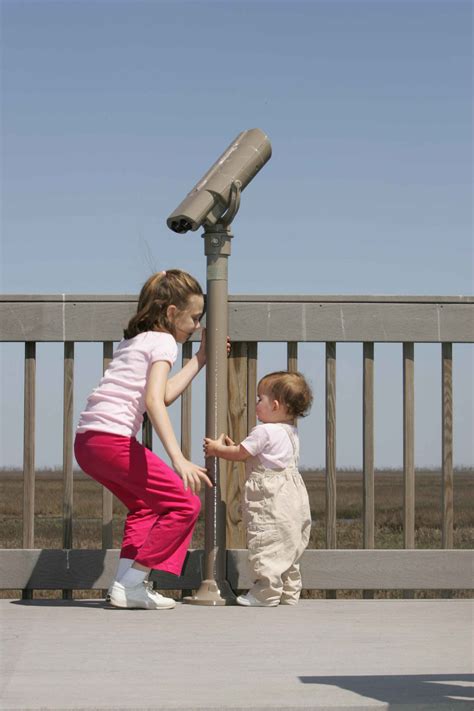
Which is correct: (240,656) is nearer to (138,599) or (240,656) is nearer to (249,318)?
(138,599)

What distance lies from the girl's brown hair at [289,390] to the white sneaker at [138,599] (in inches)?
31.1

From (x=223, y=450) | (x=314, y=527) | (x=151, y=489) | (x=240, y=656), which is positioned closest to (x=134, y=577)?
(x=151, y=489)

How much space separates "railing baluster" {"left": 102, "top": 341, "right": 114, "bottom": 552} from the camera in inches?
164

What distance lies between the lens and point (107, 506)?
4199 millimetres

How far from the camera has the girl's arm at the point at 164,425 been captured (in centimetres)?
362

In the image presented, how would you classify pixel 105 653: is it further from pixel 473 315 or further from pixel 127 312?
pixel 473 315

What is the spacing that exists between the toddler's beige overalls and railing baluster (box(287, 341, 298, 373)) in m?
0.29

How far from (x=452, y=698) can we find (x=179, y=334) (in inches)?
75.9

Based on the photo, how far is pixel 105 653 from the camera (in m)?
2.93

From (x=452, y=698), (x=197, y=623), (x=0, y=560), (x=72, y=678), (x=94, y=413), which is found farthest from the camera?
(x=0, y=560)

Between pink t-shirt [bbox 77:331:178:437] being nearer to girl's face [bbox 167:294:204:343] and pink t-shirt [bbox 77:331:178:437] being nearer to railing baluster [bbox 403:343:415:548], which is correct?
girl's face [bbox 167:294:204:343]

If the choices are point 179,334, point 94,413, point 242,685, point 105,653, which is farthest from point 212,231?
point 242,685

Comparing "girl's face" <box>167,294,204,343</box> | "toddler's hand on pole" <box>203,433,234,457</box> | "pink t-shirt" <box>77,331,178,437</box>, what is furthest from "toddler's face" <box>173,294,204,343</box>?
"toddler's hand on pole" <box>203,433,234,457</box>

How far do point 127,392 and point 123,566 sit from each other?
1.89 feet
